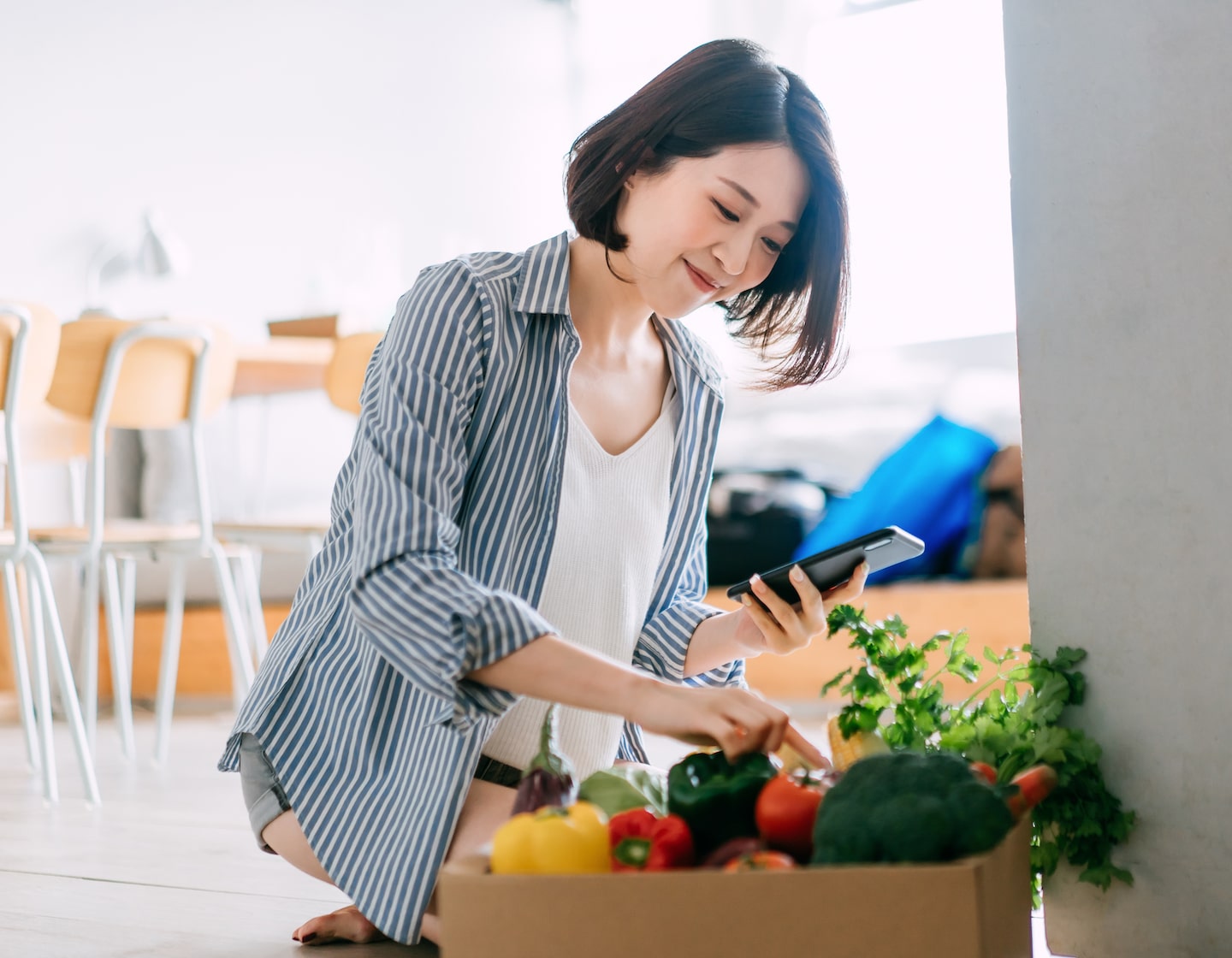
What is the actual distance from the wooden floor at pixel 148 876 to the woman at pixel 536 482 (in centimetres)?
11

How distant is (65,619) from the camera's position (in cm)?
349

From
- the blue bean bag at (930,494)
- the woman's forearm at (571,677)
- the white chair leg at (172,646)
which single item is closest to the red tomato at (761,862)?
the woman's forearm at (571,677)

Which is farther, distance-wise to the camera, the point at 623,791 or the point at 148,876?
the point at 148,876

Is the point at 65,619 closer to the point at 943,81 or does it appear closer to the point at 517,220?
the point at 517,220

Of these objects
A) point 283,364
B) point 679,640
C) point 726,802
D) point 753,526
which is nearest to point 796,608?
point 679,640

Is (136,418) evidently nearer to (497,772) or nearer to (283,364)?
(283,364)

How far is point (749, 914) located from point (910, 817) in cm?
11

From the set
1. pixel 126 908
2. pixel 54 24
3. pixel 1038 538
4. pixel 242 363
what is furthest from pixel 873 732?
pixel 54 24

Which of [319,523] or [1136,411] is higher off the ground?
[1136,411]

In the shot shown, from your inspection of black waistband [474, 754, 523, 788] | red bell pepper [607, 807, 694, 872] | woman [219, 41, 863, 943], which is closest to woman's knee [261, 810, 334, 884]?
woman [219, 41, 863, 943]

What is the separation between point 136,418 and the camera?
7.84 feet

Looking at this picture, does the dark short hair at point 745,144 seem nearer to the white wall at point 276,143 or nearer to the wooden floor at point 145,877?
the wooden floor at point 145,877

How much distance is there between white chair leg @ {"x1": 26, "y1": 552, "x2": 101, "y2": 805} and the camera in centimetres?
202

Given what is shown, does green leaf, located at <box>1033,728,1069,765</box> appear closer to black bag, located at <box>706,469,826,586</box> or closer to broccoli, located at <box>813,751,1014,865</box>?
broccoli, located at <box>813,751,1014,865</box>
